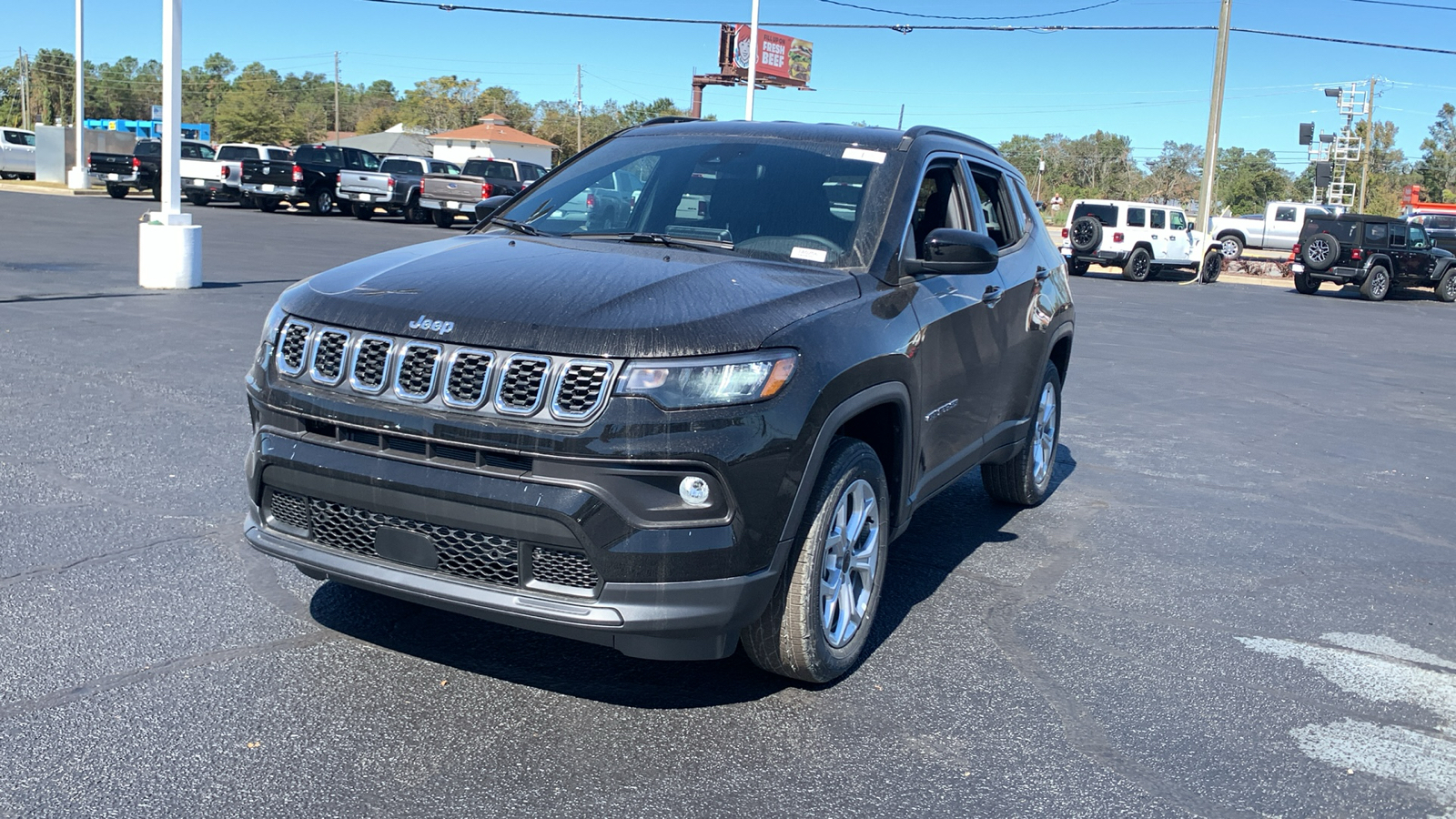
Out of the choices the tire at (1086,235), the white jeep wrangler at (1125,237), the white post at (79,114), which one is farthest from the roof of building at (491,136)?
the tire at (1086,235)

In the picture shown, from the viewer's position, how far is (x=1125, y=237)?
29.0 meters

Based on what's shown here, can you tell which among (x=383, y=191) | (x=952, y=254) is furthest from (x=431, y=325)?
(x=383, y=191)

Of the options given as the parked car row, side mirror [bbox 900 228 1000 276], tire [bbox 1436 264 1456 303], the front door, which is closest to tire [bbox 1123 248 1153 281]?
tire [bbox 1436 264 1456 303]

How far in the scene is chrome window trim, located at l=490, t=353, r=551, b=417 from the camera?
10.6 feet

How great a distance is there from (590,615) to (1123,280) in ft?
93.4

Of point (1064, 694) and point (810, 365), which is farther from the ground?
point (810, 365)

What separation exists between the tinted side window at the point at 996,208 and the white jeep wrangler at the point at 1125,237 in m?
23.9

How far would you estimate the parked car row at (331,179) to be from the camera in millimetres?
32875

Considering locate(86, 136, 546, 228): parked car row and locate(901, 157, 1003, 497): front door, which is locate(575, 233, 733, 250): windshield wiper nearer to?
locate(901, 157, 1003, 497): front door

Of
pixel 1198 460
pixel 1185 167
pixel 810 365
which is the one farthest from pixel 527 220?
pixel 1185 167

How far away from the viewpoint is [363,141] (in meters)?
96.2

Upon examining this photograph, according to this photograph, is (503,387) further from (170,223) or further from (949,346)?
(170,223)

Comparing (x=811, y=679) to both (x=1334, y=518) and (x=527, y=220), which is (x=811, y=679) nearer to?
(x=527, y=220)

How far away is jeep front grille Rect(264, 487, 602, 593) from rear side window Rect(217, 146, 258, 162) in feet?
118
